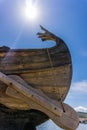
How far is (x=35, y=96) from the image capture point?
6.82 m

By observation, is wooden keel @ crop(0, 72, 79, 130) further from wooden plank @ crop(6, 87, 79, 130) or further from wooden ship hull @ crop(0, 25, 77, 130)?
wooden ship hull @ crop(0, 25, 77, 130)

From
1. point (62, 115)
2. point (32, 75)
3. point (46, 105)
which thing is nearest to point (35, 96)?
point (46, 105)

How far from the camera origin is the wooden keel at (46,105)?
677 cm

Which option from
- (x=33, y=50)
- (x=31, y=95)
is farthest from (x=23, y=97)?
(x=33, y=50)

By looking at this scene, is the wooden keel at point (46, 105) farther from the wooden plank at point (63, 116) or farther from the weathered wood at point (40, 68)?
the weathered wood at point (40, 68)

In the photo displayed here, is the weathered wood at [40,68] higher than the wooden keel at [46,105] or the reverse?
higher

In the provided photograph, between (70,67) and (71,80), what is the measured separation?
33 centimetres

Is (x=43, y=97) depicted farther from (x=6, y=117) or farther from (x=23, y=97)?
(x=6, y=117)

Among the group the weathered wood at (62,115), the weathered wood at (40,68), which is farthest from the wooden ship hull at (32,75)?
the weathered wood at (62,115)

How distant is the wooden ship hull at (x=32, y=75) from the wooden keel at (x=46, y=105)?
173 mm

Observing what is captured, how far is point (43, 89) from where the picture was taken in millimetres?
7188

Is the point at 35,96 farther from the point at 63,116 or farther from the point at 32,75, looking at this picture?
the point at 63,116

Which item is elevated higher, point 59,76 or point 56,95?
point 59,76

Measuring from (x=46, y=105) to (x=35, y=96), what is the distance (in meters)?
0.33
